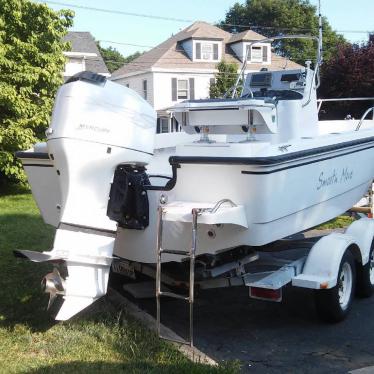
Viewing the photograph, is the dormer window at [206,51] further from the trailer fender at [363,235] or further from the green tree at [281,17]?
the trailer fender at [363,235]

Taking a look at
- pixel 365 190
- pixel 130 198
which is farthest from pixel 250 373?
pixel 365 190

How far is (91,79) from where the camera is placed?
15.5 feet

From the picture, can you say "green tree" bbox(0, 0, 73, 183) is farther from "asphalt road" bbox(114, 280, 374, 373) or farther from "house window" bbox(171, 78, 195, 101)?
"house window" bbox(171, 78, 195, 101)

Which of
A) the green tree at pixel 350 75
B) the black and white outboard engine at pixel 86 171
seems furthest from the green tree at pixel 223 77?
the black and white outboard engine at pixel 86 171

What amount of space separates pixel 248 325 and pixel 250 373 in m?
1.11

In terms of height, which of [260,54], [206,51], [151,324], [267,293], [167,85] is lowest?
[151,324]

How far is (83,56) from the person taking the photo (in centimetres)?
3506

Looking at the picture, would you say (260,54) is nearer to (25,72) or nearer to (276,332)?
(25,72)

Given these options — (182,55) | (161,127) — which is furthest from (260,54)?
(161,127)

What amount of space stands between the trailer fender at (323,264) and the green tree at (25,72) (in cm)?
761

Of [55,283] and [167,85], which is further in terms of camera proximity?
[167,85]

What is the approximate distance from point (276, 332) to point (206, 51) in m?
33.7

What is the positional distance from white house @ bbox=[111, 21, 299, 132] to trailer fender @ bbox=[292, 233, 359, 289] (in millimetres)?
28782

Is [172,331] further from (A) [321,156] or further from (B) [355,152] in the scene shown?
(B) [355,152]
